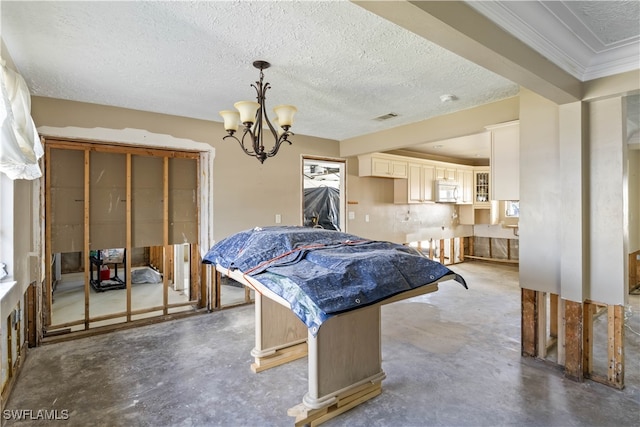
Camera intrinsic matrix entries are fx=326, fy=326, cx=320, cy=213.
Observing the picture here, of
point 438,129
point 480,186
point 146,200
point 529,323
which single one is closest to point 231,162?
point 146,200

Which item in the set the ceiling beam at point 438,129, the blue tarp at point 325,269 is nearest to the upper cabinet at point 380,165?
the ceiling beam at point 438,129

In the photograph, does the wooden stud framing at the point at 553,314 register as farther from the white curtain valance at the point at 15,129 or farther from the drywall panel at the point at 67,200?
the drywall panel at the point at 67,200

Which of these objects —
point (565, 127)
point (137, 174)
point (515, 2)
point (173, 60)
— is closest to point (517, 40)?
point (515, 2)

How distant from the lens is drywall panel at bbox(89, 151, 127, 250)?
353 centimetres

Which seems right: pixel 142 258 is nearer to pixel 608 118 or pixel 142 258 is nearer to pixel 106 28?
pixel 106 28

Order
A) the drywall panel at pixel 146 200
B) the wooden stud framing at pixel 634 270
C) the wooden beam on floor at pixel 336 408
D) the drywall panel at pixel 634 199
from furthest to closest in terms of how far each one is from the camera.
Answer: the wooden stud framing at pixel 634 270, the drywall panel at pixel 634 199, the drywall panel at pixel 146 200, the wooden beam on floor at pixel 336 408

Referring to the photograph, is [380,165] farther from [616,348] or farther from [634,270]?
[634,270]

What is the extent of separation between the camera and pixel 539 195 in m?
2.70

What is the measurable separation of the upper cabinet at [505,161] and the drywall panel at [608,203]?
0.68 metres

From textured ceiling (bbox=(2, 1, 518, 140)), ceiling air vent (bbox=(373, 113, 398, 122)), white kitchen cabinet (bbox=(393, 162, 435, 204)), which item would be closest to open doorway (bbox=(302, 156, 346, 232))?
white kitchen cabinet (bbox=(393, 162, 435, 204))

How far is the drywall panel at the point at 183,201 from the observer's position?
400cm

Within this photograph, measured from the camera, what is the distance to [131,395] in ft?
7.65

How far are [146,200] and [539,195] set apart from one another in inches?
158

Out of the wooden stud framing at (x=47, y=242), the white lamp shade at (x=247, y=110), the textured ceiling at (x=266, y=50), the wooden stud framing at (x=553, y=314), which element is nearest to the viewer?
the textured ceiling at (x=266, y=50)
